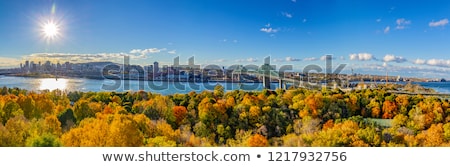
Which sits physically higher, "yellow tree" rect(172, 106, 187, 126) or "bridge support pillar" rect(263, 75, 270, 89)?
"bridge support pillar" rect(263, 75, 270, 89)

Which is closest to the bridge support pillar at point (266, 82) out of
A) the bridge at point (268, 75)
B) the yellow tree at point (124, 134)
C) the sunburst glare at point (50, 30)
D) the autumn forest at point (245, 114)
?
the bridge at point (268, 75)

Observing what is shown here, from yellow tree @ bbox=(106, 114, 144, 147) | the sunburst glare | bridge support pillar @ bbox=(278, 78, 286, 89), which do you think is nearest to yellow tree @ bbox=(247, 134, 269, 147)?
bridge support pillar @ bbox=(278, 78, 286, 89)

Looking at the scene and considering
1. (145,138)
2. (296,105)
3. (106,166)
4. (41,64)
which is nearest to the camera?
(106,166)

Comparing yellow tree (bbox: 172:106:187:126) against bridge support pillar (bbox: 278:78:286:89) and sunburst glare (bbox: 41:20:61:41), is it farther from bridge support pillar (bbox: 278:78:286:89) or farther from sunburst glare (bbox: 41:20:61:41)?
sunburst glare (bbox: 41:20:61:41)

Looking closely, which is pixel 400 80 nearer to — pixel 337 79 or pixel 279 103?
pixel 337 79

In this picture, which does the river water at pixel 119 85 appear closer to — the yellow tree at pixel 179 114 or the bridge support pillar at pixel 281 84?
the bridge support pillar at pixel 281 84

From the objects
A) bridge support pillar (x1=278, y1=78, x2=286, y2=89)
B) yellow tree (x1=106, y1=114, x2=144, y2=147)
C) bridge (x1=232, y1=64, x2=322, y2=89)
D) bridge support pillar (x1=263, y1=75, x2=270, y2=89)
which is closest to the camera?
yellow tree (x1=106, y1=114, x2=144, y2=147)

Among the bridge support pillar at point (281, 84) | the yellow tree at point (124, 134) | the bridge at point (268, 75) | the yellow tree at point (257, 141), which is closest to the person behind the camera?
the yellow tree at point (124, 134)

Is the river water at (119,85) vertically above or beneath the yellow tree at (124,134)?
above

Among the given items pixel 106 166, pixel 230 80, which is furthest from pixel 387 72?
pixel 106 166
